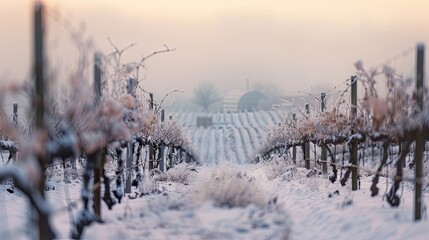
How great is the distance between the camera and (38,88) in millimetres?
5609

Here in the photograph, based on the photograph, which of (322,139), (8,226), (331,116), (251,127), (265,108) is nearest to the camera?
(8,226)

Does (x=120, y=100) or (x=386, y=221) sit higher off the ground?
(x=120, y=100)

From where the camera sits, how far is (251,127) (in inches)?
3590

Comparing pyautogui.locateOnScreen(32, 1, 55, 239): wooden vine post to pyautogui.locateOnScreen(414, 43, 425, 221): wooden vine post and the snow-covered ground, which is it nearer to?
the snow-covered ground

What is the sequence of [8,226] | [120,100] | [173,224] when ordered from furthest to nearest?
[120,100], [8,226], [173,224]

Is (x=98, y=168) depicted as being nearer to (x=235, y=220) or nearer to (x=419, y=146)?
(x=235, y=220)

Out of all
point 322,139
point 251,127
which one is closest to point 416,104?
point 322,139

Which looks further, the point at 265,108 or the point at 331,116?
the point at 265,108

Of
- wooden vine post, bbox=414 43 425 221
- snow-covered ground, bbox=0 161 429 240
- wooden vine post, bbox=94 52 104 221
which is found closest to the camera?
snow-covered ground, bbox=0 161 429 240

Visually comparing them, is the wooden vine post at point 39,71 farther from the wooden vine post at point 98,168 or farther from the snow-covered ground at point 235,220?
the wooden vine post at point 98,168

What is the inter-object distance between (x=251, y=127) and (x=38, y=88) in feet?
282

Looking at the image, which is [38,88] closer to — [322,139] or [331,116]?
[331,116]

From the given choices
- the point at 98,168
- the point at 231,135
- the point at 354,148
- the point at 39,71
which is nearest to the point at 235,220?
the point at 98,168

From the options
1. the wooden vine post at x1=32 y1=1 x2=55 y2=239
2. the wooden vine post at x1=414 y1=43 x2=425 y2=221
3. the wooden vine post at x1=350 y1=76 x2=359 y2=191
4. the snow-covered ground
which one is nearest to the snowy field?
the wooden vine post at x1=350 y1=76 x2=359 y2=191
